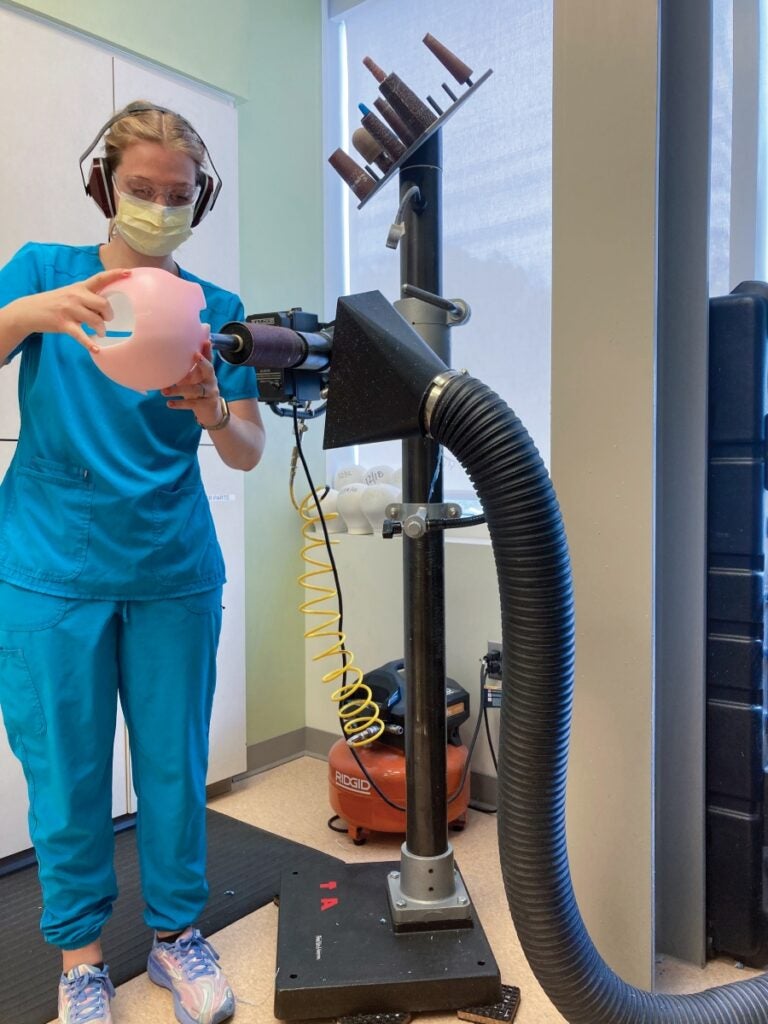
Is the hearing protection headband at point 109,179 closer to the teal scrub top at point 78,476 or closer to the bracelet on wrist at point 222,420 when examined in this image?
the teal scrub top at point 78,476

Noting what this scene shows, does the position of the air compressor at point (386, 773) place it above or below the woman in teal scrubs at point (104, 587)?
below

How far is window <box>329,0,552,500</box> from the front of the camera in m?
2.18

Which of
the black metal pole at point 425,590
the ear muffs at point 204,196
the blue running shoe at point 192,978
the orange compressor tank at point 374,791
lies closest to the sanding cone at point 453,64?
the black metal pole at point 425,590

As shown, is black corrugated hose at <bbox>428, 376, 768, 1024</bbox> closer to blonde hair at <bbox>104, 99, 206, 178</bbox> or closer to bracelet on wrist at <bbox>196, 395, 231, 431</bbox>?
bracelet on wrist at <bbox>196, 395, 231, 431</bbox>

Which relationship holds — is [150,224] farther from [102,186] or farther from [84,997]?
[84,997]

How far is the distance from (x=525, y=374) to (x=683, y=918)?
4.61 ft

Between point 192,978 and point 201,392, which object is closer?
point 201,392

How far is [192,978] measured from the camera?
1.30 meters

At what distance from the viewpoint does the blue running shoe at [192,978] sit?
1.27 metres

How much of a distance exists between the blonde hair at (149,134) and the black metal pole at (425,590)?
406 millimetres

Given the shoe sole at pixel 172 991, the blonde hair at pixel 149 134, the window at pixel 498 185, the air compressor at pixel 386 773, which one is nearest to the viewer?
the blonde hair at pixel 149 134

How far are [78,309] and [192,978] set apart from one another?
1.09 meters

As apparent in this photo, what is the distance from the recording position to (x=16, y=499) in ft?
Result: 4.05

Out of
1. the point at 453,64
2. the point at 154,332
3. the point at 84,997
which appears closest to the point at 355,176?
the point at 453,64
